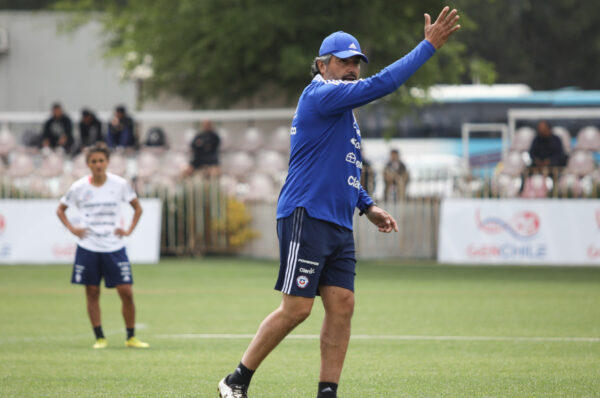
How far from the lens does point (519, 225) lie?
20031 millimetres

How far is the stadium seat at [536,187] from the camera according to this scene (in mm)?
21000

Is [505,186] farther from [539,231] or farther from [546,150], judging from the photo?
[546,150]

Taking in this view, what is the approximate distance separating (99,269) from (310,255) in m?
4.46

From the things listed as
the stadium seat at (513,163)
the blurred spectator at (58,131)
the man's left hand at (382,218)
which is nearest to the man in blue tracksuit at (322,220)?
the man's left hand at (382,218)

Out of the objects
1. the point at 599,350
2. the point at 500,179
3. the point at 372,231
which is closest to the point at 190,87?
the point at 372,231

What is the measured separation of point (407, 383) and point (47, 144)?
19.5 metres

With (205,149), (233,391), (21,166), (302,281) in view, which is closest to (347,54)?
(302,281)

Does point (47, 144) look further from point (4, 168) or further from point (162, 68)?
point (162, 68)

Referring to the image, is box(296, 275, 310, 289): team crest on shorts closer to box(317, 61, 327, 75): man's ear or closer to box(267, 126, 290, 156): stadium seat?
box(317, 61, 327, 75): man's ear

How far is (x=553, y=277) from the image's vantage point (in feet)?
62.1

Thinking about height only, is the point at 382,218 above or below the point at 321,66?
below

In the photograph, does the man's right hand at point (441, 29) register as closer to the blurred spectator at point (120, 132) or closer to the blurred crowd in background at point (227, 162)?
the blurred crowd in background at point (227, 162)

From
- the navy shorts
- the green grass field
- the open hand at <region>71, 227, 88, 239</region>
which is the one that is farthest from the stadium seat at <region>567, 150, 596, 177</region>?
the open hand at <region>71, 227, 88, 239</region>

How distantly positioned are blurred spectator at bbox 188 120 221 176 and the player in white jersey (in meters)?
13.3
